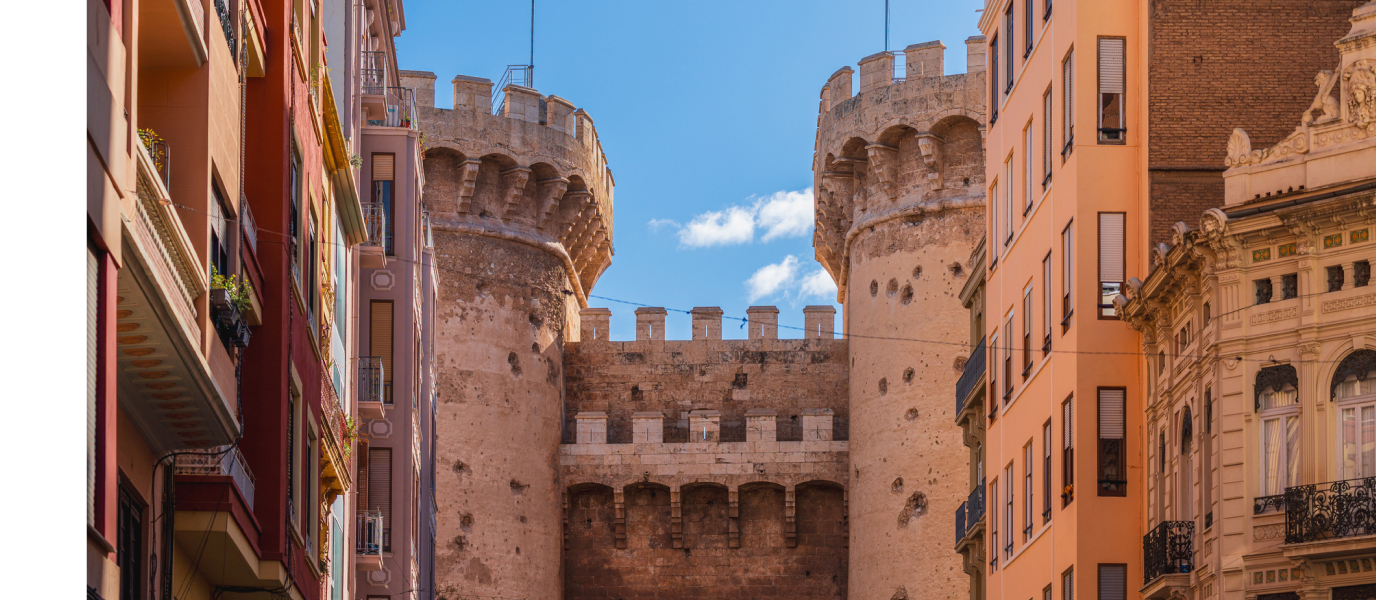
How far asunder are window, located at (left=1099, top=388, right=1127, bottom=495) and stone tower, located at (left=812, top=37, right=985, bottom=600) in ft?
70.0

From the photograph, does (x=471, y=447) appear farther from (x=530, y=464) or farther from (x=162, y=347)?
(x=162, y=347)

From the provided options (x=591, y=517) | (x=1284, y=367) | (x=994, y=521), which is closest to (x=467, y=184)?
(x=591, y=517)

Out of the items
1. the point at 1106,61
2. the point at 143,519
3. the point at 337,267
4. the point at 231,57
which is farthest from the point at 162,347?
the point at 1106,61

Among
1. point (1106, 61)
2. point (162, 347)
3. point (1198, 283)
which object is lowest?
point (162, 347)

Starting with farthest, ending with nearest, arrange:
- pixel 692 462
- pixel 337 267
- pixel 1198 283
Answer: pixel 692 462 < pixel 337 267 < pixel 1198 283

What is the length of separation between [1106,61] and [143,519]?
619 inches

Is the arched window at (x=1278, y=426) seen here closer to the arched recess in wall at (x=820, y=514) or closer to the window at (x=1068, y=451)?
the window at (x=1068, y=451)

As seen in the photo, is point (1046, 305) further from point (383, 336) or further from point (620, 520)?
point (620, 520)

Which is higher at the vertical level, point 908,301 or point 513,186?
point 513,186

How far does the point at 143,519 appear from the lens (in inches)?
615

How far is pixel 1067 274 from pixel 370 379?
1041 cm

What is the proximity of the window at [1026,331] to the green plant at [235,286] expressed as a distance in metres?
14.8

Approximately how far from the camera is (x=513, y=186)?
5459 cm

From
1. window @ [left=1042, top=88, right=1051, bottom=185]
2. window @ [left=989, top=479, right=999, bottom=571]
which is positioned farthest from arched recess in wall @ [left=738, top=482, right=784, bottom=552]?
window @ [left=1042, top=88, right=1051, bottom=185]
